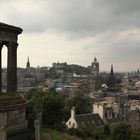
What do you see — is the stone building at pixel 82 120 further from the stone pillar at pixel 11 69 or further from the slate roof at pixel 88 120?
→ the stone pillar at pixel 11 69

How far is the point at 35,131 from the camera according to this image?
19312 mm

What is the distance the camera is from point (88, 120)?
56.5m

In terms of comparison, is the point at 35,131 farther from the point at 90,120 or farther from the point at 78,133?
the point at 90,120

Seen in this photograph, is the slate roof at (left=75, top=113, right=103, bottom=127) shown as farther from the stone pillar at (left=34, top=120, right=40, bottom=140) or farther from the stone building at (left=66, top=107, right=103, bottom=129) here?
the stone pillar at (left=34, top=120, right=40, bottom=140)

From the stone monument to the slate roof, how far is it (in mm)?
33873

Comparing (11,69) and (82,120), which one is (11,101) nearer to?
(11,69)

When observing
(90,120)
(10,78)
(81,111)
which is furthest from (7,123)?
(81,111)

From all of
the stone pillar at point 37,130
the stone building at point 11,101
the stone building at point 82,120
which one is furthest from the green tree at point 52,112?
the stone pillar at point 37,130

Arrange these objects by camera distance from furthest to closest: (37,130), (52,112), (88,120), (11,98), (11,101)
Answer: (88,120), (52,112), (11,98), (11,101), (37,130)

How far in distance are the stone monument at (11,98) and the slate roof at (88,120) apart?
111 ft

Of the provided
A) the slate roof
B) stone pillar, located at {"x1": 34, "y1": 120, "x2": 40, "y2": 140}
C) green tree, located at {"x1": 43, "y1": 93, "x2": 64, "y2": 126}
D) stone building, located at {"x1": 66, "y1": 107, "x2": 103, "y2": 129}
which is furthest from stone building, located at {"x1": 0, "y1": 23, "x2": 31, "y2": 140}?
the slate roof

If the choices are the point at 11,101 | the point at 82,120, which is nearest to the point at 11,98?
the point at 11,101

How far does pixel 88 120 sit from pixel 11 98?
1498 inches

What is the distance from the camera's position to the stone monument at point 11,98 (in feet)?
61.5
